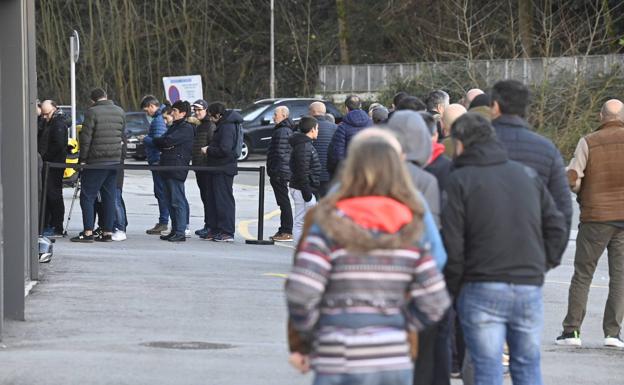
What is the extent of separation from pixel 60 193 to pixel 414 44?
32517 millimetres

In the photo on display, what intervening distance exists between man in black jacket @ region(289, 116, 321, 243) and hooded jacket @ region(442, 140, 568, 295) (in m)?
8.70

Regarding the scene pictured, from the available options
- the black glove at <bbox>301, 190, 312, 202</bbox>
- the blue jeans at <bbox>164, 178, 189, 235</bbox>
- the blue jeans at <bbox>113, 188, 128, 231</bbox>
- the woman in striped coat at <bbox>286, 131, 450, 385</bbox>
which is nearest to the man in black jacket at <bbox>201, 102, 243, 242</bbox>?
the blue jeans at <bbox>164, 178, 189, 235</bbox>

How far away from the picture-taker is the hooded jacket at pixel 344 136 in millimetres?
13281

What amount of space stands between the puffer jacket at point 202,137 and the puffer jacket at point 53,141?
5.29ft

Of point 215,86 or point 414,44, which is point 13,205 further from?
point 215,86

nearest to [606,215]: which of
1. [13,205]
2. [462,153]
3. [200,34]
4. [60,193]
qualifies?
[462,153]

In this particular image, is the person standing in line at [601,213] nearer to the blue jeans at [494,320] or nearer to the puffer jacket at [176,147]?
the blue jeans at [494,320]

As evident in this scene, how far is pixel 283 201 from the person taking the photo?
1705cm

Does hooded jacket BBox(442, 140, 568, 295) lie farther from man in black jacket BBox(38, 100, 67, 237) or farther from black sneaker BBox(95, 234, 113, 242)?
man in black jacket BBox(38, 100, 67, 237)

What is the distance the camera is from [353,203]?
504 centimetres

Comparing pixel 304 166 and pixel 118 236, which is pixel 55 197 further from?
pixel 304 166

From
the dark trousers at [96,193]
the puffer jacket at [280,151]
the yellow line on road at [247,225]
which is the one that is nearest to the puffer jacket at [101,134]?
the dark trousers at [96,193]

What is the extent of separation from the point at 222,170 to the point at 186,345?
23.6 feet

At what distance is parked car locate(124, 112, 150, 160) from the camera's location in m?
37.8
